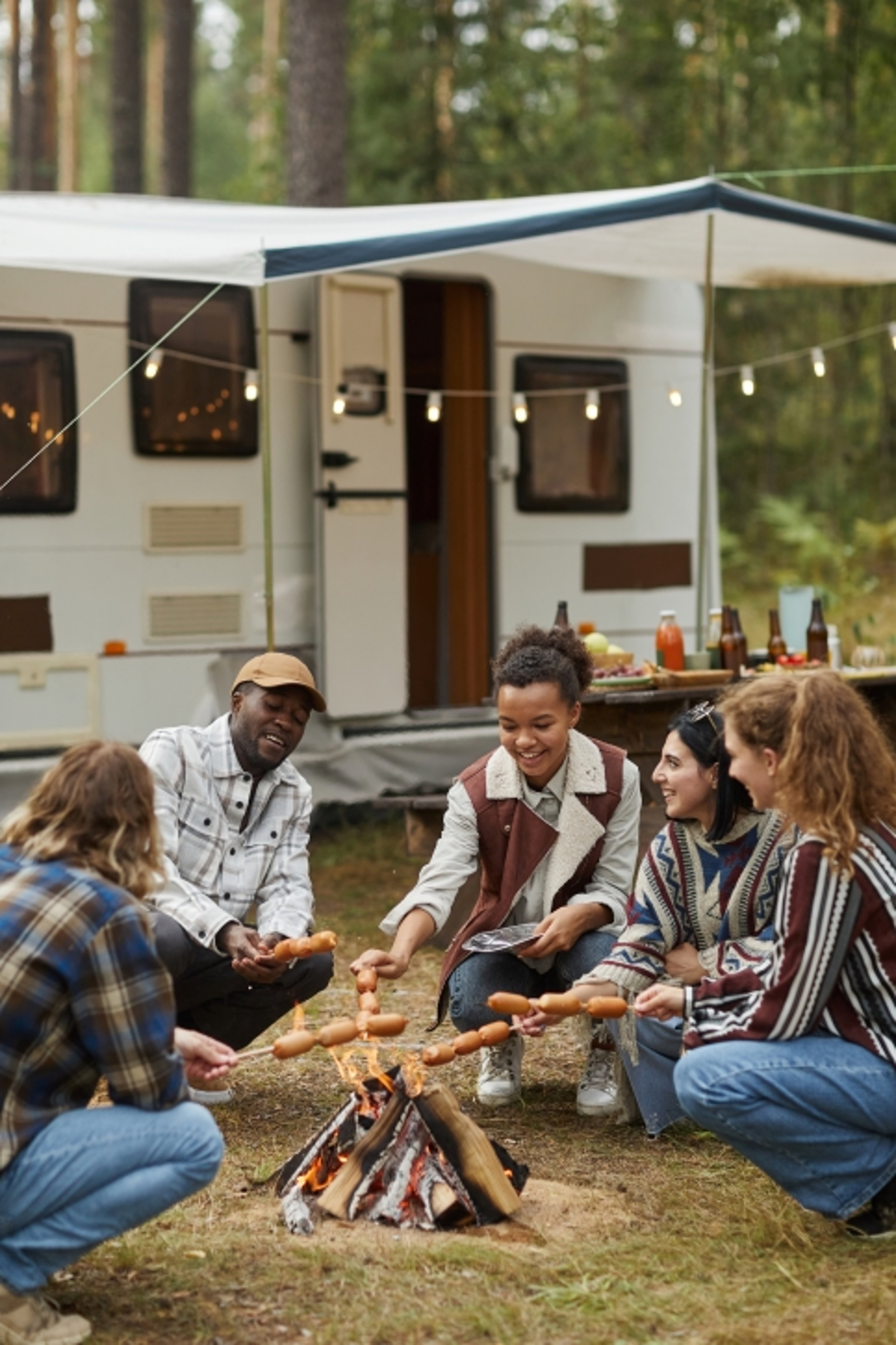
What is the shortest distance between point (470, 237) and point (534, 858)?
277 cm

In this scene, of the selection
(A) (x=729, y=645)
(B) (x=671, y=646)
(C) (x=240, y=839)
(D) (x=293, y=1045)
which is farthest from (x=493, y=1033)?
(A) (x=729, y=645)

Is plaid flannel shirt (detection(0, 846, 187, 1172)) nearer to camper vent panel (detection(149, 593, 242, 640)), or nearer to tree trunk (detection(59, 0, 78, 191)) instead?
camper vent panel (detection(149, 593, 242, 640))

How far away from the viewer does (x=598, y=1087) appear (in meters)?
4.41

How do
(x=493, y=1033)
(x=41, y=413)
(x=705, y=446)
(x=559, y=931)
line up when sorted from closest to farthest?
(x=493, y=1033), (x=559, y=931), (x=41, y=413), (x=705, y=446)

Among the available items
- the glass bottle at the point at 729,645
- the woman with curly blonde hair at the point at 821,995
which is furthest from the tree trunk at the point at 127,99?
the woman with curly blonde hair at the point at 821,995

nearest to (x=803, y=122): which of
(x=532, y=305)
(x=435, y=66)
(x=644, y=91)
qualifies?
(x=644, y=91)

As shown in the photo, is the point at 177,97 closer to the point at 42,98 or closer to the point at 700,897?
the point at 42,98

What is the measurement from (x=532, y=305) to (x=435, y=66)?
7.89 metres

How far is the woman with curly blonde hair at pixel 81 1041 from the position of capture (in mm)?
2803

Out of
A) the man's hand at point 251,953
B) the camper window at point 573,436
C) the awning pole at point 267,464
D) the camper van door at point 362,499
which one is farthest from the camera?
the camper window at point 573,436

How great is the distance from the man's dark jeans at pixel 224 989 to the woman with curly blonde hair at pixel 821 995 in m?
1.36

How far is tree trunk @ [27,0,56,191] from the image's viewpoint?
1753 cm

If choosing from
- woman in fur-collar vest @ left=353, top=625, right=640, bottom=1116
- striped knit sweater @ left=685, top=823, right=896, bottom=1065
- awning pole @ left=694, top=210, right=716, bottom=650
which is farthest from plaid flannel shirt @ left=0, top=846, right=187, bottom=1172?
awning pole @ left=694, top=210, right=716, bottom=650

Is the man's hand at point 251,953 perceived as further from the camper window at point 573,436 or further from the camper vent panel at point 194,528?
the camper window at point 573,436
